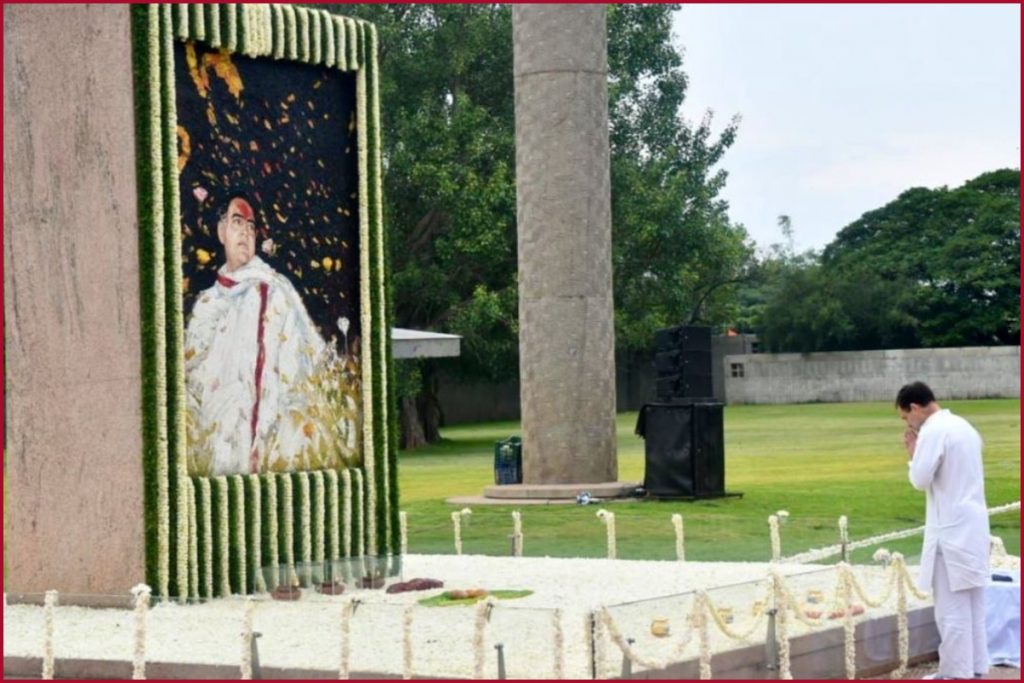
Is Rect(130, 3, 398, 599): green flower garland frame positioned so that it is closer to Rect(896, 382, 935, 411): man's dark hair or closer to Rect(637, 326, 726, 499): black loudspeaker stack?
Rect(896, 382, 935, 411): man's dark hair

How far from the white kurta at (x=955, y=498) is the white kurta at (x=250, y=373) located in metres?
6.43

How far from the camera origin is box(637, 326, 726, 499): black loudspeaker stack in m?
26.9

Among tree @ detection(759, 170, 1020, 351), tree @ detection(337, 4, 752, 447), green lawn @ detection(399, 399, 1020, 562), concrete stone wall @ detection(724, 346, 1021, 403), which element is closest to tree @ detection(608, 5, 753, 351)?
tree @ detection(337, 4, 752, 447)

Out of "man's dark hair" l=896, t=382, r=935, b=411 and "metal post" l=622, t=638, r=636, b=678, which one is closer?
"metal post" l=622, t=638, r=636, b=678

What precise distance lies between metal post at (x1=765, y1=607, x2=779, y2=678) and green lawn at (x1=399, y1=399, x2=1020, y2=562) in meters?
2.05

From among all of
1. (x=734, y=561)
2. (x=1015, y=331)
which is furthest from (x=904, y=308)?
(x=734, y=561)

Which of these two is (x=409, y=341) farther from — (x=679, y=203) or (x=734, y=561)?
(x=679, y=203)

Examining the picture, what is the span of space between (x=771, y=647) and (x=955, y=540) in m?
1.31

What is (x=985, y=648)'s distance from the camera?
1238cm

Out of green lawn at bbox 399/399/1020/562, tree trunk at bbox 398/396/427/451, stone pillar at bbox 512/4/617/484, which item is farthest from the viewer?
tree trunk at bbox 398/396/427/451

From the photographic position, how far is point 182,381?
1594cm

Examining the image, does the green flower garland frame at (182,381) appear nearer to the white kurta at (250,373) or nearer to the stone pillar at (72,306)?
the stone pillar at (72,306)

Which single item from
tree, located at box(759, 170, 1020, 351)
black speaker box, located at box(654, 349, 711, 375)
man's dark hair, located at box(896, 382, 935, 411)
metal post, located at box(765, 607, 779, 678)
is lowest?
metal post, located at box(765, 607, 779, 678)

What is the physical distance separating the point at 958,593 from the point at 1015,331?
63.4 m
